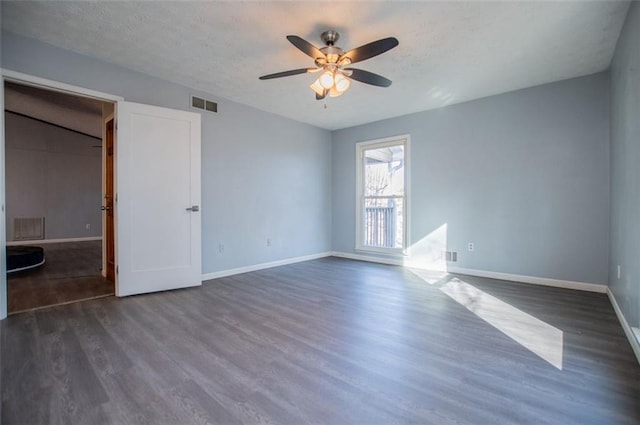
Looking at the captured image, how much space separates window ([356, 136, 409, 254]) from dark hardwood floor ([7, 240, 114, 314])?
4193mm

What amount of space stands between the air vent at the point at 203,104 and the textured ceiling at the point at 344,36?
0.75 feet

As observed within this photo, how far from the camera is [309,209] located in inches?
229

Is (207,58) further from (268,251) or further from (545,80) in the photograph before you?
(545,80)

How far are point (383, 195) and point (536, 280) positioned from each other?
2679 millimetres

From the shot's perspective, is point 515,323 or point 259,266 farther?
point 259,266

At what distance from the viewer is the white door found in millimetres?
3344

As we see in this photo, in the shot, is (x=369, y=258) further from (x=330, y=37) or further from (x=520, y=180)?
(x=330, y=37)

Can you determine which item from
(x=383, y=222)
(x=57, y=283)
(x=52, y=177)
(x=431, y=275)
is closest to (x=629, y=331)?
(x=431, y=275)

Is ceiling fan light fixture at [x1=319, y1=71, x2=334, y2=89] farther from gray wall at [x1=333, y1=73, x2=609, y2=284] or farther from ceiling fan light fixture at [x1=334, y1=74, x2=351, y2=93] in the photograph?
gray wall at [x1=333, y1=73, x2=609, y2=284]

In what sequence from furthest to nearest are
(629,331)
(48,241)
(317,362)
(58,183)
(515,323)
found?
(58,183) → (48,241) → (515,323) → (629,331) → (317,362)

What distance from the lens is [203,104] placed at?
4152 millimetres

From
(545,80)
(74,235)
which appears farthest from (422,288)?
(74,235)

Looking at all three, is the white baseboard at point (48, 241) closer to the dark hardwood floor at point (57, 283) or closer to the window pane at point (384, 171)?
the dark hardwood floor at point (57, 283)

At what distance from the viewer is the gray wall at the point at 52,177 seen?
292 inches
